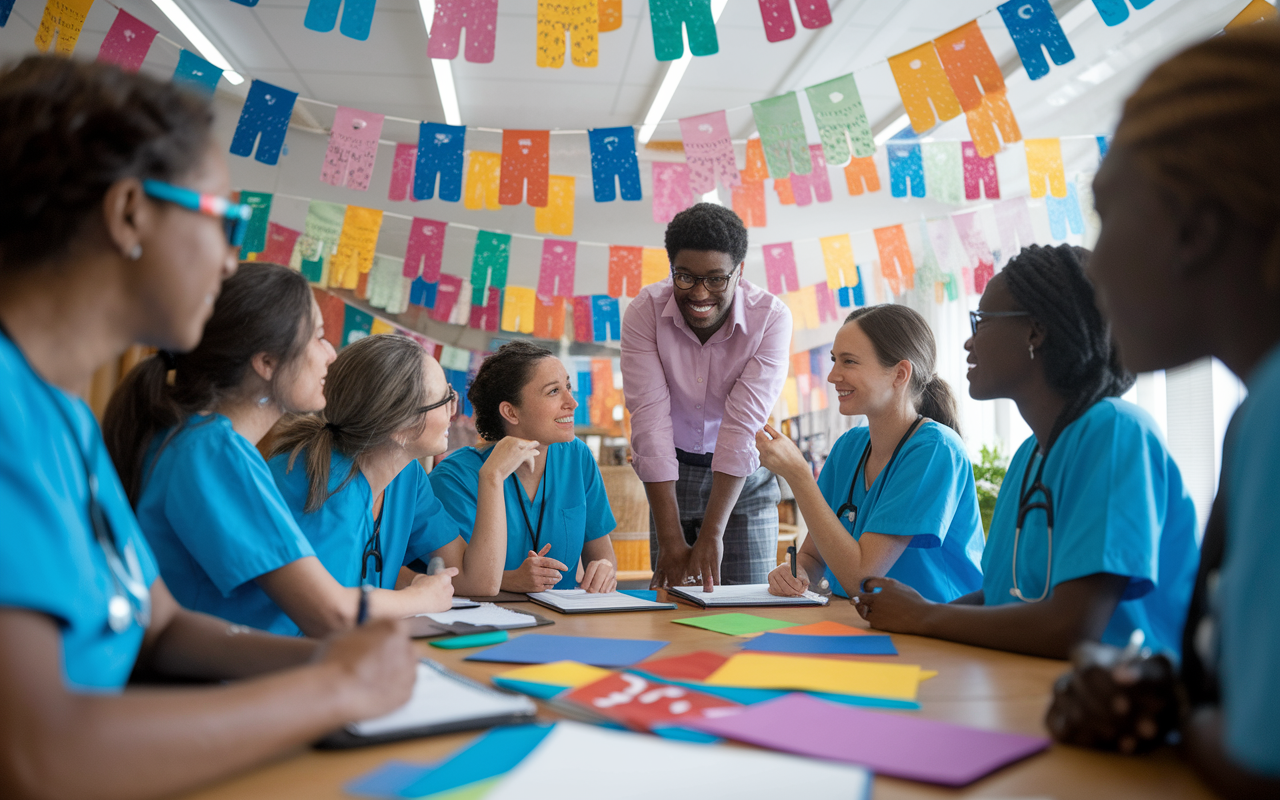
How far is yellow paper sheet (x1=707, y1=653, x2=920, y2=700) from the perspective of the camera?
2.97ft

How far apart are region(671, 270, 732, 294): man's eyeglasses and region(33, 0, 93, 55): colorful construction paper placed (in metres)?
1.99

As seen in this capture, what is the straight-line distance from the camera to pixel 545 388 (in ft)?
7.60

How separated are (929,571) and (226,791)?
1.56m

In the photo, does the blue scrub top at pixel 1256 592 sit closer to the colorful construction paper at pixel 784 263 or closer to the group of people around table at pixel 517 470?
the group of people around table at pixel 517 470

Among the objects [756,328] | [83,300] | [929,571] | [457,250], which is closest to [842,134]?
[756,328]

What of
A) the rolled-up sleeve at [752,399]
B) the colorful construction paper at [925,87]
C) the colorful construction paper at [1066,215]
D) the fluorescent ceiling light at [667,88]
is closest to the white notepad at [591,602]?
the rolled-up sleeve at [752,399]

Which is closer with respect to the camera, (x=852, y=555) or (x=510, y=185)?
(x=852, y=555)

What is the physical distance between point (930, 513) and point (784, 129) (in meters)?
2.06

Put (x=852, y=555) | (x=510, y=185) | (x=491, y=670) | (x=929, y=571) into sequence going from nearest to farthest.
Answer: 1. (x=491, y=670)
2. (x=852, y=555)
3. (x=929, y=571)
4. (x=510, y=185)

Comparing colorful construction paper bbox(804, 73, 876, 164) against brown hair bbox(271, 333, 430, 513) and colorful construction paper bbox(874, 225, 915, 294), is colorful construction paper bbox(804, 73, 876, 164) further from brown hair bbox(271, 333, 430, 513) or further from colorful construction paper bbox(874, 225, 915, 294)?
brown hair bbox(271, 333, 430, 513)

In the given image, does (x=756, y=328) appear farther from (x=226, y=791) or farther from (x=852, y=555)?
(x=226, y=791)

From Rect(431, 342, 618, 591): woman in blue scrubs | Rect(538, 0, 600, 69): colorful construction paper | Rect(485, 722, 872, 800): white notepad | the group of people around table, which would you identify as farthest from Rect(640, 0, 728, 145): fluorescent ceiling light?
Rect(485, 722, 872, 800): white notepad

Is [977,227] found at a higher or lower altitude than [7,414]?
higher

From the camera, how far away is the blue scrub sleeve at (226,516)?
3.85 feet
